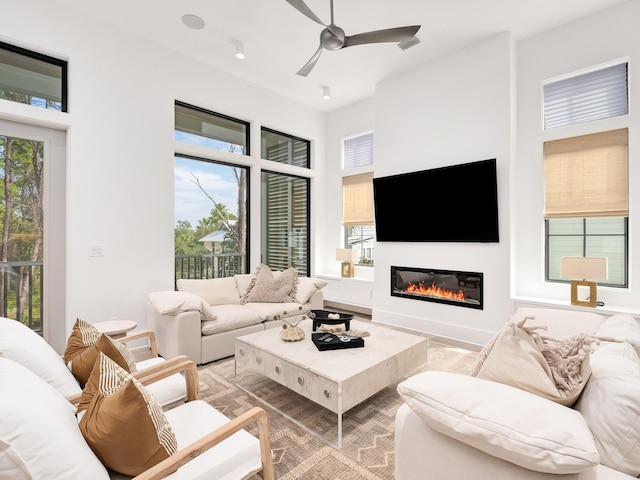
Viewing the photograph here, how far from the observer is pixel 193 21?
341 cm

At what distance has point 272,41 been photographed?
12.4 ft

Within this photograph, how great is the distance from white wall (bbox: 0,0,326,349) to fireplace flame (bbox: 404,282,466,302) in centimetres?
316

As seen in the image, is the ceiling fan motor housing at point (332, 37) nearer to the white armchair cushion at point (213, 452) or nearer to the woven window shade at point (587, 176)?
the woven window shade at point (587, 176)

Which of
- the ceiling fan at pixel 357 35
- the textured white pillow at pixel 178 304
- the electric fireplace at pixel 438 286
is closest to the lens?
the ceiling fan at pixel 357 35

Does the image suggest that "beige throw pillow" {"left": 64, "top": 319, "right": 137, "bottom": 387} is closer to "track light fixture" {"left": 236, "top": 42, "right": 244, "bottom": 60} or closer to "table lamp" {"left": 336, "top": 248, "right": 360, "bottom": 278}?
Answer: "track light fixture" {"left": 236, "top": 42, "right": 244, "bottom": 60}

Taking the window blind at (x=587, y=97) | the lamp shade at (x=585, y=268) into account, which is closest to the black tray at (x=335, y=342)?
the lamp shade at (x=585, y=268)

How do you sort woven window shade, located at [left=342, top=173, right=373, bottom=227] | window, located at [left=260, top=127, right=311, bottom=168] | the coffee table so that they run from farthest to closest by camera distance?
woven window shade, located at [left=342, top=173, right=373, bottom=227]
window, located at [left=260, top=127, right=311, bottom=168]
the coffee table

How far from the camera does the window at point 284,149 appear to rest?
5.16 meters

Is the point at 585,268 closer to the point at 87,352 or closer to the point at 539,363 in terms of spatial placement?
the point at 539,363

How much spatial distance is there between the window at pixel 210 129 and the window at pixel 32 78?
1.18 metres

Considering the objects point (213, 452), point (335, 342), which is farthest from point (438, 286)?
point (213, 452)

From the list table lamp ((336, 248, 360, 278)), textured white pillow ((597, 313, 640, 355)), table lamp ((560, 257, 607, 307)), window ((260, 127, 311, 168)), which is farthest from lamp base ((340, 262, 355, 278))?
textured white pillow ((597, 313, 640, 355))

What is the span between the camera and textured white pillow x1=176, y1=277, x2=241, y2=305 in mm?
3762

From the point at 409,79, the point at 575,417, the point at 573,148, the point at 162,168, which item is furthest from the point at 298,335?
the point at 409,79
